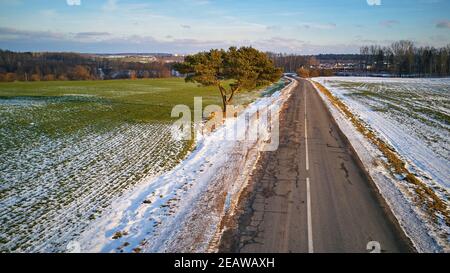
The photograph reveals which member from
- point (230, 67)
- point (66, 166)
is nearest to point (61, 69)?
point (230, 67)

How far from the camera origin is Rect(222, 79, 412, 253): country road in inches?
316

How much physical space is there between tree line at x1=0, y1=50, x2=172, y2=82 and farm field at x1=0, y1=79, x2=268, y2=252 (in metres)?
70.6

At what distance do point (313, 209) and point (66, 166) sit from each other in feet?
37.5

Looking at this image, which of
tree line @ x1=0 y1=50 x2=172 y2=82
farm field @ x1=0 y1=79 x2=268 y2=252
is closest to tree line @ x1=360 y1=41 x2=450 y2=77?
tree line @ x1=0 y1=50 x2=172 y2=82

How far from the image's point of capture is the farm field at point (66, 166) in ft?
30.0

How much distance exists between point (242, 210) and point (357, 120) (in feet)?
67.1

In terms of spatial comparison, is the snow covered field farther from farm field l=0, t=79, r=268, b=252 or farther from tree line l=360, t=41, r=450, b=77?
tree line l=360, t=41, r=450, b=77

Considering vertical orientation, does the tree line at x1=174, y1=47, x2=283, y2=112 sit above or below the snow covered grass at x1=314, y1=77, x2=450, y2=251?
above

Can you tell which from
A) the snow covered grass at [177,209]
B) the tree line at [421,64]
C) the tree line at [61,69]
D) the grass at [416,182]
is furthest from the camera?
the tree line at [421,64]

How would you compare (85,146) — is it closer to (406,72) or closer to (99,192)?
(99,192)

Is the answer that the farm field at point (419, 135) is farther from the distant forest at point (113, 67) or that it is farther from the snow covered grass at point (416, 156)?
the distant forest at point (113, 67)

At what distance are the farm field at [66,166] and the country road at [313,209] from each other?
4.96 metres

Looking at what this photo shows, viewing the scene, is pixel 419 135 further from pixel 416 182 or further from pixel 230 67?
pixel 230 67

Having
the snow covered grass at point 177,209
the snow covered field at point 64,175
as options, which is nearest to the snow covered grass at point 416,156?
the snow covered grass at point 177,209
